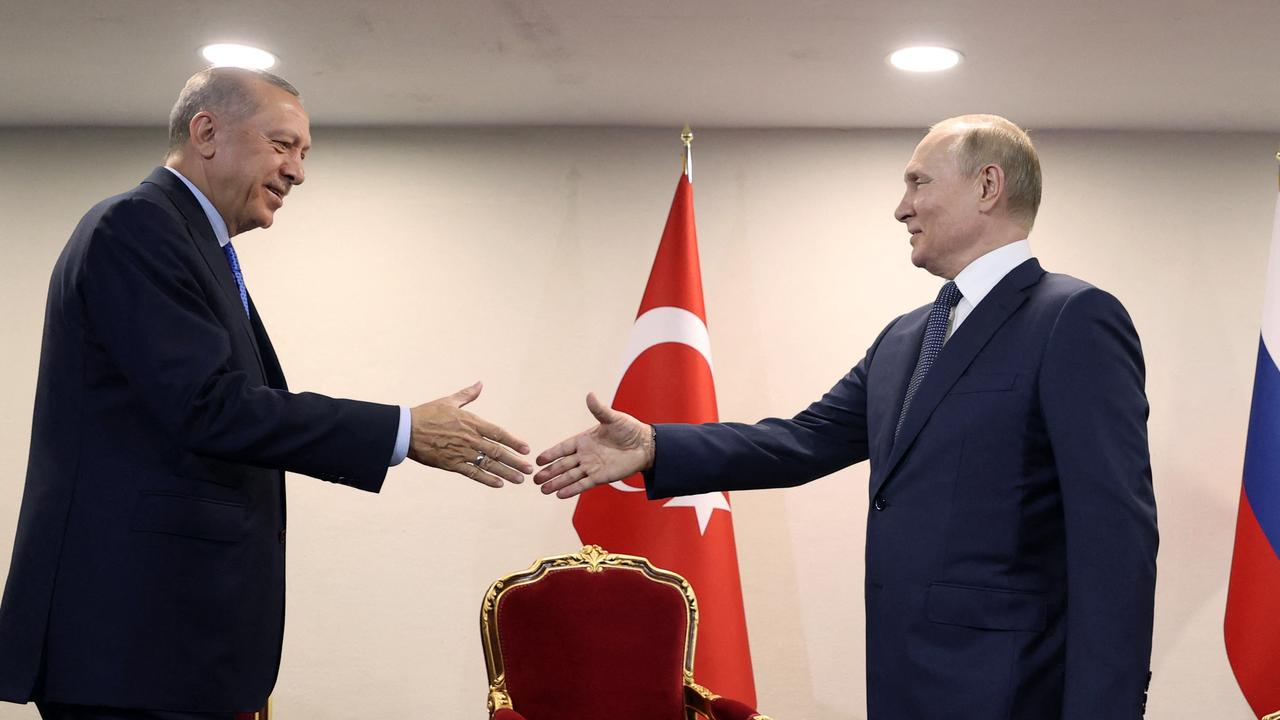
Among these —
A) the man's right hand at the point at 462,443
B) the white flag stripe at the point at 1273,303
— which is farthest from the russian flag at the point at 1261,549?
the man's right hand at the point at 462,443

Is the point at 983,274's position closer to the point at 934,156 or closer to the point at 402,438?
the point at 934,156

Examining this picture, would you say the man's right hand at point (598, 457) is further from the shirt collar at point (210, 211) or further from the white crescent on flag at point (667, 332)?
the white crescent on flag at point (667, 332)

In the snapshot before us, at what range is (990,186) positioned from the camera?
7.79 feet

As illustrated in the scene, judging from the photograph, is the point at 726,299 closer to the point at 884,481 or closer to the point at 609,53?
the point at 609,53

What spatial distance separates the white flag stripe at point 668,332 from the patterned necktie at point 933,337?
1992mm

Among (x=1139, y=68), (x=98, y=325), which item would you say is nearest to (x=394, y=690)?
(x=98, y=325)

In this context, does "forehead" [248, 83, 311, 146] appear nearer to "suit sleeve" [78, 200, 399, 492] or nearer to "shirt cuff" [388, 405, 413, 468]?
"suit sleeve" [78, 200, 399, 492]

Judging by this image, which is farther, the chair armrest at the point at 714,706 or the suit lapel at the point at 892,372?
the chair armrest at the point at 714,706

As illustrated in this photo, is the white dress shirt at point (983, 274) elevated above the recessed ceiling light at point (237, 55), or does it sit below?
below

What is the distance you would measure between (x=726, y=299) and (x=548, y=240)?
792mm

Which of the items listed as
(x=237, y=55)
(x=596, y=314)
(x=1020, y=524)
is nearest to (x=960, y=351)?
(x=1020, y=524)

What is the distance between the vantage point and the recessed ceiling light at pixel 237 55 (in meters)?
3.93

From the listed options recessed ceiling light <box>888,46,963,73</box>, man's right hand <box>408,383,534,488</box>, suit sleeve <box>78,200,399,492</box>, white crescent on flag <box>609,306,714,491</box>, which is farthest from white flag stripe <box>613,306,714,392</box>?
suit sleeve <box>78,200,399,492</box>

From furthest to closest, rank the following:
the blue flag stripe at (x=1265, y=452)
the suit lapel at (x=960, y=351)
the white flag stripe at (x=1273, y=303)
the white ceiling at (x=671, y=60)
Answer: the white flag stripe at (x=1273, y=303) → the blue flag stripe at (x=1265, y=452) → the white ceiling at (x=671, y=60) → the suit lapel at (x=960, y=351)
